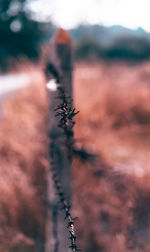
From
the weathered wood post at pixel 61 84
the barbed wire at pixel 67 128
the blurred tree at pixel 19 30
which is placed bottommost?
the barbed wire at pixel 67 128

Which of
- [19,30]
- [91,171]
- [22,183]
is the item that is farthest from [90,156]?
[19,30]

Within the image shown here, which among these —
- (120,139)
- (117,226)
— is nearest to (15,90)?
(120,139)

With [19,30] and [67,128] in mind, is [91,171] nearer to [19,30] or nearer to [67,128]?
[67,128]

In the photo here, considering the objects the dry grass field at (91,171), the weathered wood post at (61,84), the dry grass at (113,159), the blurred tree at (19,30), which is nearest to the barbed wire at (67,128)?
the weathered wood post at (61,84)

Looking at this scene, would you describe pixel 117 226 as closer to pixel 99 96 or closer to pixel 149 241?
pixel 149 241

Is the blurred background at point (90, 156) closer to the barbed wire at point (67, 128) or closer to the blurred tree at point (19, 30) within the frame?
the barbed wire at point (67, 128)
